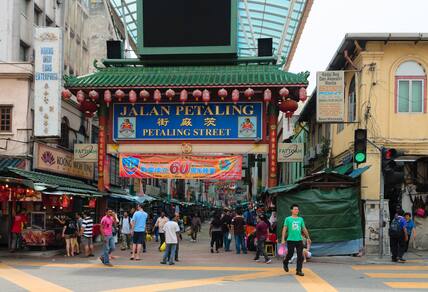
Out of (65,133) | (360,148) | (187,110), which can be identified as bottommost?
(360,148)

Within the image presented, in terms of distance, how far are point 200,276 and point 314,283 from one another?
305 cm

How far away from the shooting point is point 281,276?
49.3 feet

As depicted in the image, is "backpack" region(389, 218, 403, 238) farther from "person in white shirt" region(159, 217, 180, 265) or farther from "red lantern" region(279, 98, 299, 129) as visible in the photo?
"red lantern" region(279, 98, 299, 129)

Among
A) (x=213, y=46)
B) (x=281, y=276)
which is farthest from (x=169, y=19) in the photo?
(x=281, y=276)

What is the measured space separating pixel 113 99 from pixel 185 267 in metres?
9.68

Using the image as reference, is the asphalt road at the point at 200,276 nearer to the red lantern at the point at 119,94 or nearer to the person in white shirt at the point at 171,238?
the person in white shirt at the point at 171,238

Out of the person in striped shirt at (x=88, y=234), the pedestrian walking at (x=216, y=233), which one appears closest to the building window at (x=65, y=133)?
the person in striped shirt at (x=88, y=234)

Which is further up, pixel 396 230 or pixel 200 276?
pixel 396 230

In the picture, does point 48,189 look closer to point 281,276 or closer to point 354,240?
point 281,276

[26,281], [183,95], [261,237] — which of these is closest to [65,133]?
[183,95]

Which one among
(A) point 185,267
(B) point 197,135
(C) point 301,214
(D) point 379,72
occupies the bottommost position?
(A) point 185,267

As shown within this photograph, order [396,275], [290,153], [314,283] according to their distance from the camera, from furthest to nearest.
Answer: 1. [290,153]
2. [396,275]
3. [314,283]

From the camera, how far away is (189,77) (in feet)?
78.7

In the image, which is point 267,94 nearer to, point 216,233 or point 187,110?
point 187,110
